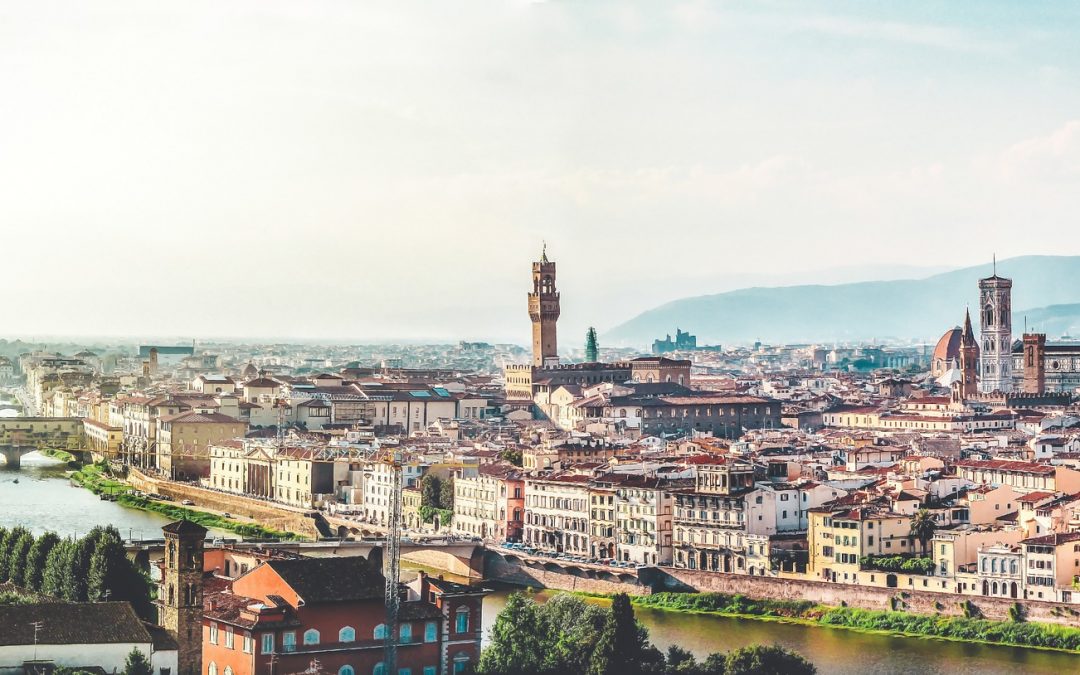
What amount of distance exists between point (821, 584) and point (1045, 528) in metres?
2.64

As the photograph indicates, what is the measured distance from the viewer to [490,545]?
27.0 m

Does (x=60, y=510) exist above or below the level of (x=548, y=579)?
above

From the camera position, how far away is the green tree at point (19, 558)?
67.3 feet

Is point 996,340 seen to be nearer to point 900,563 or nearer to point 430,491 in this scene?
point 430,491


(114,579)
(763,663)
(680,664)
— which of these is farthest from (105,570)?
(763,663)

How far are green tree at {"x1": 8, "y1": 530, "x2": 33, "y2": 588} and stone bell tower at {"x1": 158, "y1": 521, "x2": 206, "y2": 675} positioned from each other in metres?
4.70

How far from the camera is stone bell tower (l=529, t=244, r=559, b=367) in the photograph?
188 feet

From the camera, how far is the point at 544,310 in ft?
187

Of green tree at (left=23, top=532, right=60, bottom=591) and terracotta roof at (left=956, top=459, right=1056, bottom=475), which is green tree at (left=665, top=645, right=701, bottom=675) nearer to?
green tree at (left=23, top=532, right=60, bottom=591)

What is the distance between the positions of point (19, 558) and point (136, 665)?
18.7 ft

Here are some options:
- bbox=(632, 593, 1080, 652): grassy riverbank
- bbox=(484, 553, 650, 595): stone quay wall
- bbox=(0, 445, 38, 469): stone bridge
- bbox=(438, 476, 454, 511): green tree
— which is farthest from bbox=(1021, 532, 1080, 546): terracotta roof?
bbox=(0, 445, 38, 469): stone bridge

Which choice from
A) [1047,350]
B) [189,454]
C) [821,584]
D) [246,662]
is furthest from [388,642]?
[1047,350]

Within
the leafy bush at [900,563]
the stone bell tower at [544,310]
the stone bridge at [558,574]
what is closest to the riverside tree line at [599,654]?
the leafy bush at [900,563]

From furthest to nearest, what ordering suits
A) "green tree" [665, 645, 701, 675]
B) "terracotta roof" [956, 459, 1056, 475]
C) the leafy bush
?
1. "terracotta roof" [956, 459, 1056, 475]
2. the leafy bush
3. "green tree" [665, 645, 701, 675]
